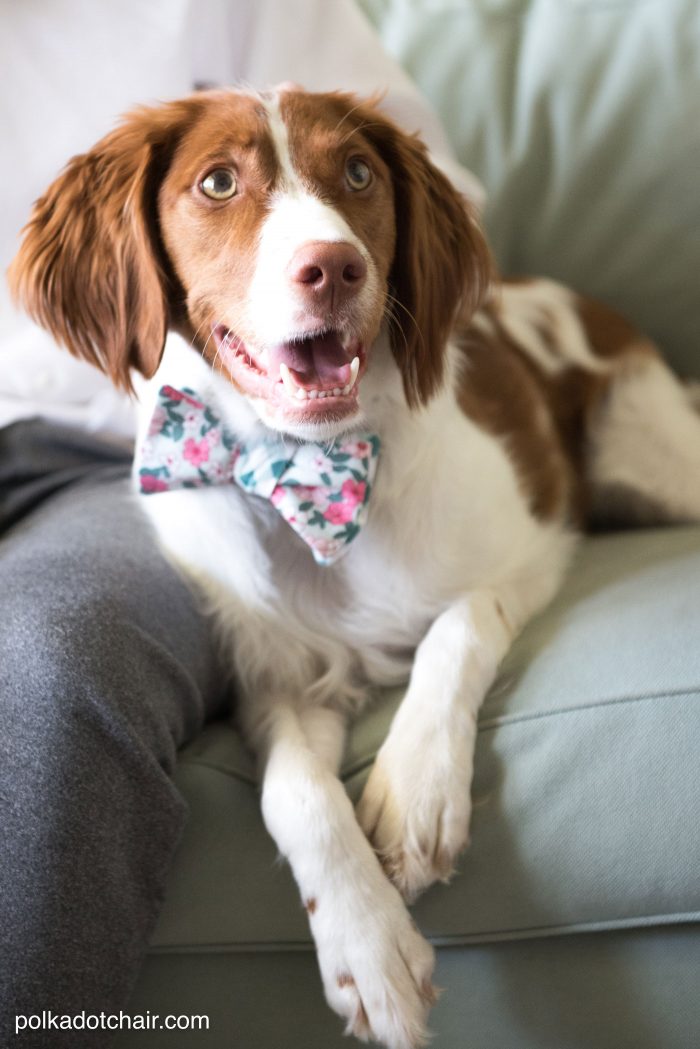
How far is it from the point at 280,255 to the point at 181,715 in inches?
23.1

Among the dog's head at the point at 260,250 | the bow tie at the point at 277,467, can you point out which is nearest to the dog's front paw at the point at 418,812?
the bow tie at the point at 277,467

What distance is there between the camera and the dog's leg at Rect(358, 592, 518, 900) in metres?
1.08

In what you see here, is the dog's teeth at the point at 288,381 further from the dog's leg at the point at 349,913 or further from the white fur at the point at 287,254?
the dog's leg at the point at 349,913

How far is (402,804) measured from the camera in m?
1.10

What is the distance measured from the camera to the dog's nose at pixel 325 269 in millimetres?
1049

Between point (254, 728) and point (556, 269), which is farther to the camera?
point (556, 269)

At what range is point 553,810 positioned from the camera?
43.1 inches

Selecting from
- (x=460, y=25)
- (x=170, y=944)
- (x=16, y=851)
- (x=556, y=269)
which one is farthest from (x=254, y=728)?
(x=460, y=25)

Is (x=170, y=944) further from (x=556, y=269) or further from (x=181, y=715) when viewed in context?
(x=556, y=269)

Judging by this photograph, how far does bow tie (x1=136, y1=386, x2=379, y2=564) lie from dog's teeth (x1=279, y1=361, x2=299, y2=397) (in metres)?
0.15

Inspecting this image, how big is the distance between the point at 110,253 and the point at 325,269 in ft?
1.16

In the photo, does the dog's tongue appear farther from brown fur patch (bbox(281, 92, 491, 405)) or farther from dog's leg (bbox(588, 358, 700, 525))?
dog's leg (bbox(588, 358, 700, 525))

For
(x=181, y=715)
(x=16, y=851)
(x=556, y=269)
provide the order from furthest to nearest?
1. (x=556, y=269)
2. (x=181, y=715)
3. (x=16, y=851)

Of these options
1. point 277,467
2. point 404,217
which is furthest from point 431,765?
point 404,217
